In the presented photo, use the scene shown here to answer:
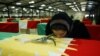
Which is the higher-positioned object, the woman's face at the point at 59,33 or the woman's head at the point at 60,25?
the woman's head at the point at 60,25

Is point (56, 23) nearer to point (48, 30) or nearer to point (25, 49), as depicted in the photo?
point (48, 30)

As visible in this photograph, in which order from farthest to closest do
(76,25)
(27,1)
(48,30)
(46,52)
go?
(27,1)
(76,25)
(48,30)
(46,52)

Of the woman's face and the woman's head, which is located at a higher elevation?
the woman's head

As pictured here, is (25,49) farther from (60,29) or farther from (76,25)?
(76,25)

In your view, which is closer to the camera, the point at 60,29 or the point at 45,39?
the point at 45,39

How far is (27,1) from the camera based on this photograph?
2219cm

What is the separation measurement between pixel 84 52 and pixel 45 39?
364 mm

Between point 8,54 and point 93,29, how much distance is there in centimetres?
277

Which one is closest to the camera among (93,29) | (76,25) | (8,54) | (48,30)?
(8,54)

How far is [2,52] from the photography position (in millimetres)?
1242

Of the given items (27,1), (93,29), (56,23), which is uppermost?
(27,1)

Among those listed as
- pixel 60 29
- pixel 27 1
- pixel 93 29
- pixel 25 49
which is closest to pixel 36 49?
pixel 25 49

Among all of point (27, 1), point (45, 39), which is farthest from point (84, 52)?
point (27, 1)

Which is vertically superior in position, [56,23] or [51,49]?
[56,23]
